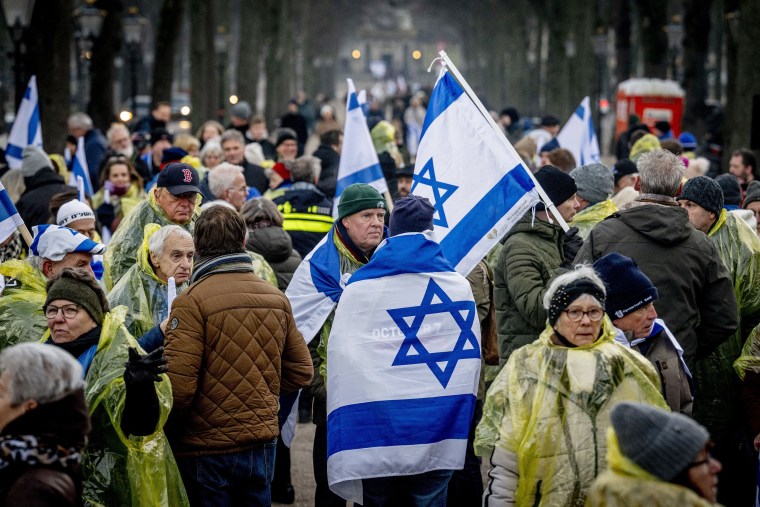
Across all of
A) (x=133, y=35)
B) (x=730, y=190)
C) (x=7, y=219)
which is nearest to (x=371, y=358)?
(x=7, y=219)

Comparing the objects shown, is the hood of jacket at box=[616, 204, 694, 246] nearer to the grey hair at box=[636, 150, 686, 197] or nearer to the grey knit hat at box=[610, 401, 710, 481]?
the grey hair at box=[636, 150, 686, 197]

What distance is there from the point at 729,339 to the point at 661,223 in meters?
1.03

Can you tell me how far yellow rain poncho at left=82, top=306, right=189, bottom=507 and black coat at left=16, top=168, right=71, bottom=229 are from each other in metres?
4.92

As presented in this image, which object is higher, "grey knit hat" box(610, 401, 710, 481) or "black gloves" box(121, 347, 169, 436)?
"grey knit hat" box(610, 401, 710, 481)

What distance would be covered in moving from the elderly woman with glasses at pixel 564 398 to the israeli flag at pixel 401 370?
0.60 metres

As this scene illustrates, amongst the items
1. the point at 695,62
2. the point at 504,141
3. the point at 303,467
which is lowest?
the point at 303,467

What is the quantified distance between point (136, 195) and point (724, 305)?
6.37m

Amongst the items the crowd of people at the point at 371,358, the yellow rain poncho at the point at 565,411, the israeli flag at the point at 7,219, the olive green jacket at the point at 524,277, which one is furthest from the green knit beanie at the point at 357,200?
the israeli flag at the point at 7,219

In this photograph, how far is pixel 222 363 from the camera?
5.49 meters

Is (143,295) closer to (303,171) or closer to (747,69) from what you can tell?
(303,171)

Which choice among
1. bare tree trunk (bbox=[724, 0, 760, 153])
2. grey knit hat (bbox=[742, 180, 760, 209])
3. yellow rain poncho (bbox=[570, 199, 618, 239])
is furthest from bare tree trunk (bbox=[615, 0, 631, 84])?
yellow rain poncho (bbox=[570, 199, 618, 239])

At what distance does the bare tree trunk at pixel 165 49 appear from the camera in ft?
85.3

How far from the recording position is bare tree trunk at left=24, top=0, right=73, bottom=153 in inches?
661

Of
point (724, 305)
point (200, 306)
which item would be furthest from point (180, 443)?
point (724, 305)
